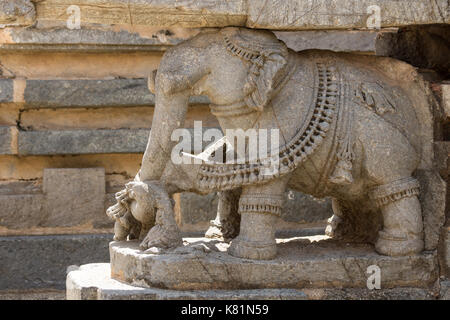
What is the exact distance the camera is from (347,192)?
3.78 m

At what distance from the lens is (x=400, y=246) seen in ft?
11.8

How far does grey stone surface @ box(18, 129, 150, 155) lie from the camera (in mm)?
5246

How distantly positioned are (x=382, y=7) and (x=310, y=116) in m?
0.59

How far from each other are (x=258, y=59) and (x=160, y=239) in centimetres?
93

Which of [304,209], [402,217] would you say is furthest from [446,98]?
[304,209]

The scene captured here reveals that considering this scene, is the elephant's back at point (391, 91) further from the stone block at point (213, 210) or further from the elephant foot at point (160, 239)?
the stone block at point (213, 210)

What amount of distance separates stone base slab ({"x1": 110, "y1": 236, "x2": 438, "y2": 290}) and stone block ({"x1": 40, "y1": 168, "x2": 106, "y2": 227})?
160 cm

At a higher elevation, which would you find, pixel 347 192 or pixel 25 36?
Answer: pixel 25 36

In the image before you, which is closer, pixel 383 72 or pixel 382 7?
pixel 382 7

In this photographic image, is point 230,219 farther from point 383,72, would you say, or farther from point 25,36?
point 25,36

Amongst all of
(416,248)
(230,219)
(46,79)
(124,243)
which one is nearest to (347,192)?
(416,248)

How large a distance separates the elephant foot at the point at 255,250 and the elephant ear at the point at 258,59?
0.61 m

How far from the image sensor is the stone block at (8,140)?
5.23 metres

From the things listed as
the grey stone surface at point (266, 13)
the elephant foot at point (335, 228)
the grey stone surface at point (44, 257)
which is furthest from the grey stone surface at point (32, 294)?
the grey stone surface at point (266, 13)
